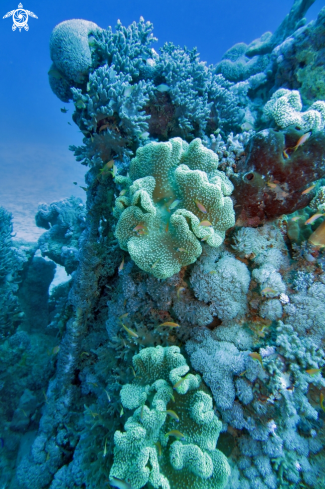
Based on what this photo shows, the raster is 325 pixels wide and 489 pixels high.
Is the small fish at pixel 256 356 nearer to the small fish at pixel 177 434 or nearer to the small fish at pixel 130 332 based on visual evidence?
the small fish at pixel 177 434

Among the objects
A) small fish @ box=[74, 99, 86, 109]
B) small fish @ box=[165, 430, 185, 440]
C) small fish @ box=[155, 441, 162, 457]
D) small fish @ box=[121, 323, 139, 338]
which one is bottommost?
small fish @ box=[155, 441, 162, 457]

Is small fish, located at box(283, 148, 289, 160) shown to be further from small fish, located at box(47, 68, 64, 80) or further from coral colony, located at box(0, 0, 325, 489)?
small fish, located at box(47, 68, 64, 80)

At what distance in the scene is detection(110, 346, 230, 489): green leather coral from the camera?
1.99m

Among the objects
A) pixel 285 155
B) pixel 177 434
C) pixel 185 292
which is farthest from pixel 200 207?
pixel 177 434

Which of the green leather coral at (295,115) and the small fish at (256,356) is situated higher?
the green leather coral at (295,115)

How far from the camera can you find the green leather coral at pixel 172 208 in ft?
8.47

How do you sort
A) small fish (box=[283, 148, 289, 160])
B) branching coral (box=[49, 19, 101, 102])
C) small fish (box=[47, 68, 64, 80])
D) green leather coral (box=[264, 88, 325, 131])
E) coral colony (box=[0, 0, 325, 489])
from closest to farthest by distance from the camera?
coral colony (box=[0, 0, 325, 489]) → small fish (box=[283, 148, 289, 160]) → green leather coral (box=[264, 88, 325, 131]) → branching coral (box=[49, 19, 101, 102]) → small fish (box=[47, 68, 64, 80])

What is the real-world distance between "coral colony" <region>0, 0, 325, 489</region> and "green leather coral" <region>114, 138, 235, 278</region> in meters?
0.02

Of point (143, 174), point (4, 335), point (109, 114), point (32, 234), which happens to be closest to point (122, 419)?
point (143, 174)

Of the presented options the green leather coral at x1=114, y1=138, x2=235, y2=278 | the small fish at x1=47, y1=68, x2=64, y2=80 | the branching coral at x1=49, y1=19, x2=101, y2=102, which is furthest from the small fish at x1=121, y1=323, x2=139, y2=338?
the small fish at x1=47, y1=68, x2=64, y2=80

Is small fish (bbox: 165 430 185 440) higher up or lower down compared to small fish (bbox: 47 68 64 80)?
lower down

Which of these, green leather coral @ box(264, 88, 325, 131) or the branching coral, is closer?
green leather coral @ box(264, 88, 325, 131)

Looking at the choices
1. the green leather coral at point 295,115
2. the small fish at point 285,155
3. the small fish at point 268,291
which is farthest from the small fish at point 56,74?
the small fish at point 268,291

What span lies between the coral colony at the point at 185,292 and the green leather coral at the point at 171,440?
0.04 ft
